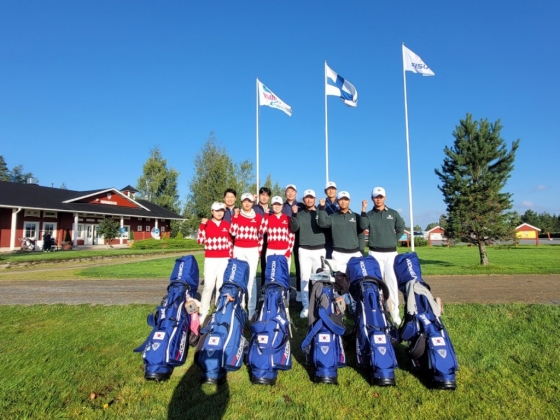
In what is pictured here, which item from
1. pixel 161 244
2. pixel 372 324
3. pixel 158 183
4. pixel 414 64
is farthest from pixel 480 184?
pixel 158 183

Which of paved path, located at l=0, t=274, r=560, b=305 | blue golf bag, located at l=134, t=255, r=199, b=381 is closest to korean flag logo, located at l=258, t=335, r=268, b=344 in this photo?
blue golf bag, located at l=134, t=255, r=199, b=381

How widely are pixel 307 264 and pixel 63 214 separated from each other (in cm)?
3218

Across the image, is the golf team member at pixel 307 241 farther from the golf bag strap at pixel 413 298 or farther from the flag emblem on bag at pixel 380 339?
the flag emblem on bag at pixel 380 339

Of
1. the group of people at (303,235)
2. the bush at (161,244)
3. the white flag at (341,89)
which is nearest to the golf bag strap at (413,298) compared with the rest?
the group of people at (303,235)

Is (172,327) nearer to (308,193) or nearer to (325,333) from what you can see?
(325,333)

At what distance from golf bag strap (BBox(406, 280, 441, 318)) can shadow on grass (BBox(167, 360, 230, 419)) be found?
213 centimetres

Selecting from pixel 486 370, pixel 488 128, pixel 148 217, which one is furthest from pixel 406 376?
pixel 148 217

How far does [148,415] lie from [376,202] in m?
4.34

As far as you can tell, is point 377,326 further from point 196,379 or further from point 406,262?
point 196,379

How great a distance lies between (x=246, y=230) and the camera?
5484 mm

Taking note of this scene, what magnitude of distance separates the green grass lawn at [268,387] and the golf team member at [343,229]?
4.67 ft

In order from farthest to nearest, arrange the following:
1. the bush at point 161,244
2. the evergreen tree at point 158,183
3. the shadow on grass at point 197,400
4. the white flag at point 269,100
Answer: the evergreen tree at point 158,183, the bush at point 161,244, the white flag at point 269,100, the shadow on grass at point 197,400

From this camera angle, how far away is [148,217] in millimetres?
37125

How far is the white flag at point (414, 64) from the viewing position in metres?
12.3
